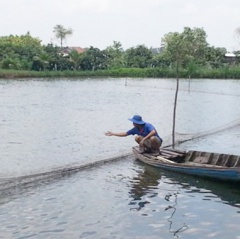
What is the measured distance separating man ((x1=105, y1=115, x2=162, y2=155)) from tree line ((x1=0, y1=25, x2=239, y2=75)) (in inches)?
2265

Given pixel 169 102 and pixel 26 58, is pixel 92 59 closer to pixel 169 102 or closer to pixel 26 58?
pixel 26 58

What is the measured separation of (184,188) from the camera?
12.0 m

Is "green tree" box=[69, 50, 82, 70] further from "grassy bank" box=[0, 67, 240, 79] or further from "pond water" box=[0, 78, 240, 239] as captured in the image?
"pond water" box=[0, 78, 240, 239]

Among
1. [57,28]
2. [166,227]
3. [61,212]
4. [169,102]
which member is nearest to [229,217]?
[166,227]

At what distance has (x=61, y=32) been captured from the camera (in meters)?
91.1

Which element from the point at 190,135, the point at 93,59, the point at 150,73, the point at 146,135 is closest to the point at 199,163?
the point at 146,135

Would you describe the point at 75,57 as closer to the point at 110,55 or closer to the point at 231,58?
the point at 110,55

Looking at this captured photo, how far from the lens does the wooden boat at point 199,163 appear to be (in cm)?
1180

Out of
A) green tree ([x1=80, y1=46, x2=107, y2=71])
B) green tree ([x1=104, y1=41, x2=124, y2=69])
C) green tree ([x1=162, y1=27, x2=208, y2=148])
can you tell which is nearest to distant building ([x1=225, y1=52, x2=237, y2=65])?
green tree ([x1=162, y1=27, x2=208, y2=148])

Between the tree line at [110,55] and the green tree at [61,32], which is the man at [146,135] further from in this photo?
the green tree at [61,32]

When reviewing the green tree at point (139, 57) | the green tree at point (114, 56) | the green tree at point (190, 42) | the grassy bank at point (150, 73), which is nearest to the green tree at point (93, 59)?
the green tree at point (114, 56)

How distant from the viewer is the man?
1397 centimetres

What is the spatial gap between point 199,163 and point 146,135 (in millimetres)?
1820

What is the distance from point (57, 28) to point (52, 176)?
265 feet
